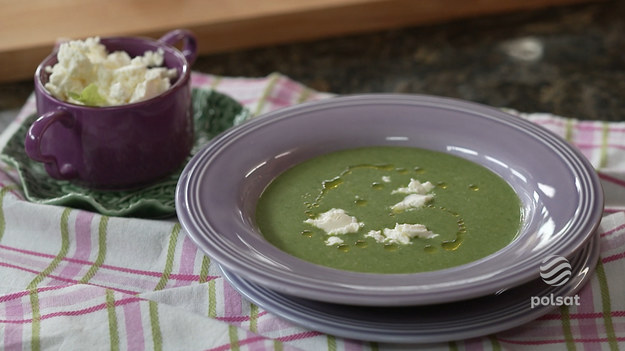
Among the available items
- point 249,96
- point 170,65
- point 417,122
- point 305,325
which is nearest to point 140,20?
point 249,96

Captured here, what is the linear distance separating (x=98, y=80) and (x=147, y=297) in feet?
1.15

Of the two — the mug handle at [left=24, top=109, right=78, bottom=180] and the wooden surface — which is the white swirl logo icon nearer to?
the mug handle at [left=24, top=109, right=78, bottom=180]

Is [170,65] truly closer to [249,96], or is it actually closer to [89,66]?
[89,66]

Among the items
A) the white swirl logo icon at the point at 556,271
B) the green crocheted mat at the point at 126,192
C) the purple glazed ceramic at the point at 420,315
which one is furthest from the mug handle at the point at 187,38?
the white swirl logo icon at the point at 556,271

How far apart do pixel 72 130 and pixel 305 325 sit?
468mm

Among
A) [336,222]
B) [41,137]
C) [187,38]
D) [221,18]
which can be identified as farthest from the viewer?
[221,18]

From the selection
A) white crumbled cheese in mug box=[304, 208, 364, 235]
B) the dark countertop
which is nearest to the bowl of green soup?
white crumbled cheese in mug box=[304, 208, 364, 235]

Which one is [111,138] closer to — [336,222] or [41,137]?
[41,137]

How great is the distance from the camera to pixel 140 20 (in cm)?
187

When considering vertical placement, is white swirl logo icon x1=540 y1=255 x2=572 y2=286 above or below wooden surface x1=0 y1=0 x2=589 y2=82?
below

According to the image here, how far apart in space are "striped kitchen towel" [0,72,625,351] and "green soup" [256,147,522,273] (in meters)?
0.09

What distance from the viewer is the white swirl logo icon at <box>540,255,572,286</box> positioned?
2.91ft

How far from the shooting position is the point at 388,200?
1.06m

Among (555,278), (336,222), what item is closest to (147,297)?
(336,222)
